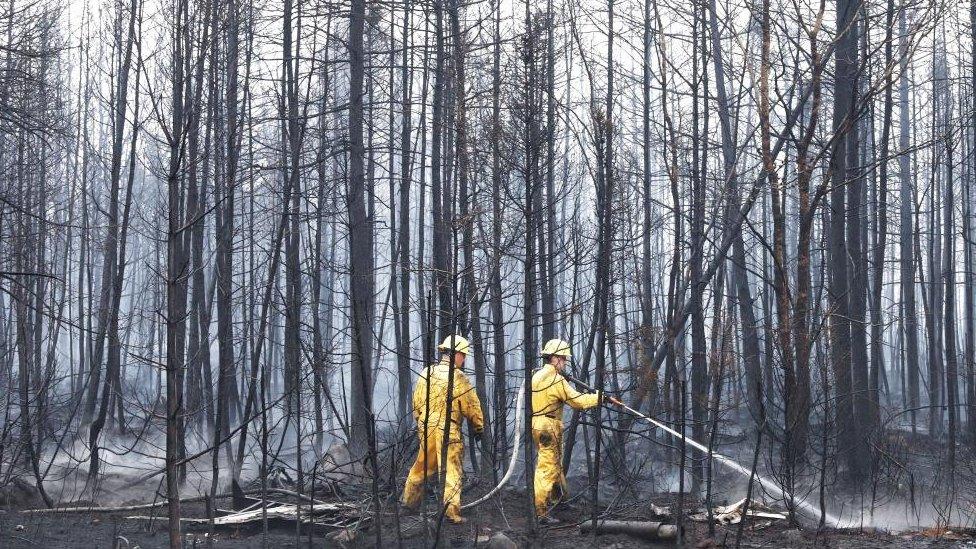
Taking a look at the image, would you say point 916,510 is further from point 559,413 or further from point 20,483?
point 20,483

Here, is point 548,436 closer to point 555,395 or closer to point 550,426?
point 550,426

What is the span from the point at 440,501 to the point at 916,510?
250 inches

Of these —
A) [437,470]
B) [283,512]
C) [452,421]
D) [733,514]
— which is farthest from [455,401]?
[733,514]

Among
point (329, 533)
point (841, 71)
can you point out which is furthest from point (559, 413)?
point (841, 71)

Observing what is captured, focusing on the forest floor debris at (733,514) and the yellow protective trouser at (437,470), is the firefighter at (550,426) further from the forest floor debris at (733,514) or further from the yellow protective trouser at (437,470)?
the forest floor debris at (733,514)

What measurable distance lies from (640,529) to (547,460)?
53.1 inches

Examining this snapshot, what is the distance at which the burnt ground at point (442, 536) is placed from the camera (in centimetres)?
885

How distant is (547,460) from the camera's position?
32.6 ft

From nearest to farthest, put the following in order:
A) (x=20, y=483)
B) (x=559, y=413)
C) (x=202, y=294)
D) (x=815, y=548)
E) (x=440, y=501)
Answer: (x=440, y=501), (x=815, y=548), (x=559, y=413), (x=20, y=483), (x=202, y=294)

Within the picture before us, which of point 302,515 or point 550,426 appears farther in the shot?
point 550,426

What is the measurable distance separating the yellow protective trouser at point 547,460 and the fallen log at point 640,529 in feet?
2.29

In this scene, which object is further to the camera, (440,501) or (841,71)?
(841,71)

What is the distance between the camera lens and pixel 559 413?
404 inches

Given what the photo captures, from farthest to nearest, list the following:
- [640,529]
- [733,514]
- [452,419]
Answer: [733,514], [452,419], [640,529]
